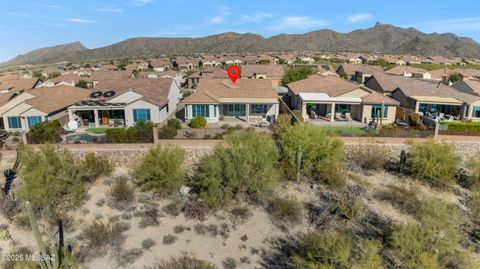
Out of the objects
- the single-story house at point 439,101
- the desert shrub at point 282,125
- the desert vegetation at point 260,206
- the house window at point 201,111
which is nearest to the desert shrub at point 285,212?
the desert vegetation at point 260,206

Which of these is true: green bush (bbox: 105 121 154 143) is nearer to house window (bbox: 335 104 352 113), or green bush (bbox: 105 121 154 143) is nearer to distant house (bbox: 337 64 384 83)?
house window (bbox: 335 104 352 113)

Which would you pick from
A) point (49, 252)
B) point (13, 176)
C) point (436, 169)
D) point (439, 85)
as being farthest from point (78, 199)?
point (439, 85)

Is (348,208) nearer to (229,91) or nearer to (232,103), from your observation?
(232,103)

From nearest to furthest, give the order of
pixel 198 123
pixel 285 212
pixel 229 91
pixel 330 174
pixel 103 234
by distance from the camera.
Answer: pixel 103 234 → pixel 285 212 → pixel 330 174 → pixel 198 123 → pixel 229 91

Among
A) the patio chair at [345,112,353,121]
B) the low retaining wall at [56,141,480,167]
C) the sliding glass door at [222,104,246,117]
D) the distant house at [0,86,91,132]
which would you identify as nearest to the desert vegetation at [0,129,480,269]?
the low retaining wall at [56,141,480,167]

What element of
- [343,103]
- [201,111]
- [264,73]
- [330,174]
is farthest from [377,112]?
[264,73]

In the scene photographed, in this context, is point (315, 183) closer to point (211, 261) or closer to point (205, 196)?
point (205, 196)
